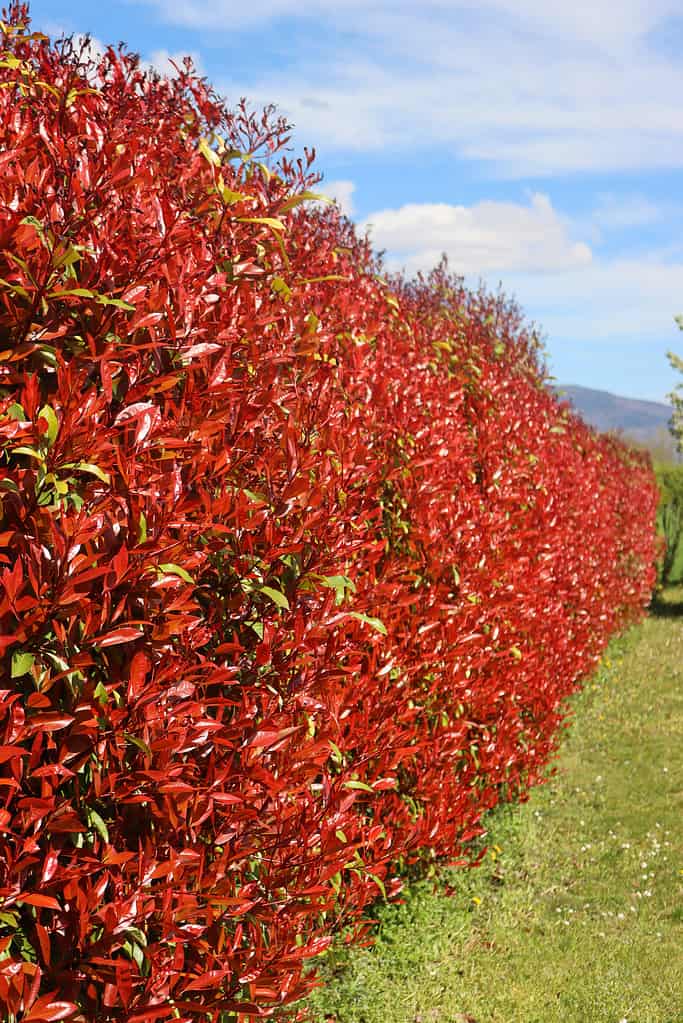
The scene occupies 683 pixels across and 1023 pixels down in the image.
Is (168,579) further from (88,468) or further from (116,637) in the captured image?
(88,468)

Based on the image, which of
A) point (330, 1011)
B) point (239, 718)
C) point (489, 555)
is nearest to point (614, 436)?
point (489, 555)

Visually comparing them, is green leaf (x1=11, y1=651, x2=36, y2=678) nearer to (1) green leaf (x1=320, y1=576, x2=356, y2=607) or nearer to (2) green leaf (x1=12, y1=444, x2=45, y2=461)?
(2) green leaf (x1=12, y1=444, x2=45, y2=461)

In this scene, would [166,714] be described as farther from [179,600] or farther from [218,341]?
[218,341]

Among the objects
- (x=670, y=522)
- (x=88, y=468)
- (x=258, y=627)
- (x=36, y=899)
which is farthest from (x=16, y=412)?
(x=670, y=522)

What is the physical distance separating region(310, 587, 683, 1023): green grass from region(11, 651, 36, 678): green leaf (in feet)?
8.41

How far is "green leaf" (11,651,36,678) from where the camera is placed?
2084mm

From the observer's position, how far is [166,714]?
2354 millimetres

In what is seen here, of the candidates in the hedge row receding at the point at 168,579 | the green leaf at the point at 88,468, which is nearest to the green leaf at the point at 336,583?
the hedge row receding at the point at 168,579

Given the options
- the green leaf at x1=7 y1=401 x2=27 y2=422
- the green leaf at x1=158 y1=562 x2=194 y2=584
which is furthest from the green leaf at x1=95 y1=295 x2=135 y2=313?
the green leaf at x1=158 y1=562 x2=194 y2=584

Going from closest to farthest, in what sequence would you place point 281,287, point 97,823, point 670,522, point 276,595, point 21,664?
point 21,664
point 97,823
point 276,595
point 281,287
point 670,522

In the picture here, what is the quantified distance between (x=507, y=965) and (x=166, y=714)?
3397mm

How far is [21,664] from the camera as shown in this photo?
2.10m

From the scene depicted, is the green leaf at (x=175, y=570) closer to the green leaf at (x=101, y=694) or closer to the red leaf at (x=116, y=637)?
the red leaf at (x=116, y=637)

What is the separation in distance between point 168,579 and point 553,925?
4128 millimetres
